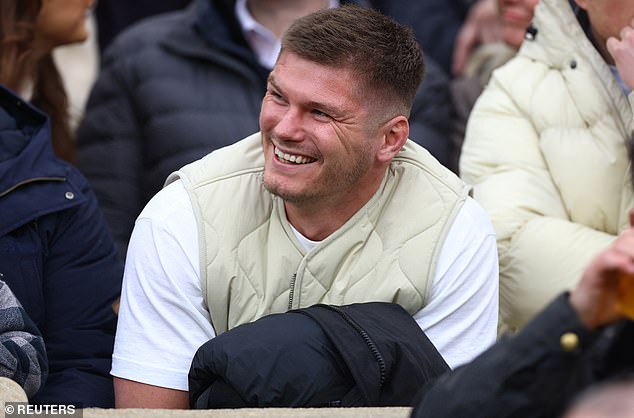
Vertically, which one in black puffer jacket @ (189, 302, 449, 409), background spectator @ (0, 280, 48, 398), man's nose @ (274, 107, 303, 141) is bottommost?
background spectator @ (0, 280, 48, 398)

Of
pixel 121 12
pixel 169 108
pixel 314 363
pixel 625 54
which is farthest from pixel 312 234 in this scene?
pixel 121 12

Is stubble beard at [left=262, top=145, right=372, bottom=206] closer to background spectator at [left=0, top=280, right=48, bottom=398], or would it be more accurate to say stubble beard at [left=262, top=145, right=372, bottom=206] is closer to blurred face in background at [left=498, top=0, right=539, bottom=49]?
background spectator at [left=0, top=280, right=48, bottom=398]

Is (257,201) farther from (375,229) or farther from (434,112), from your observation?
(434,112)

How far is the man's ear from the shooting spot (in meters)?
3.03

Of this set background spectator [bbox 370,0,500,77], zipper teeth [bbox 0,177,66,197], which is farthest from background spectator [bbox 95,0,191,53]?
zipper teeth [bbox 0,177,66,197]

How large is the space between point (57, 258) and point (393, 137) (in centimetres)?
97

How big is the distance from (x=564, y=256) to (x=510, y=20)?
1398 mm

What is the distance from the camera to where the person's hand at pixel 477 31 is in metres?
5.35

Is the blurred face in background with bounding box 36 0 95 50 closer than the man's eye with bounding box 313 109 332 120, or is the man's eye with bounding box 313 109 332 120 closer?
the man's eye with bounding box 313 109 332 120

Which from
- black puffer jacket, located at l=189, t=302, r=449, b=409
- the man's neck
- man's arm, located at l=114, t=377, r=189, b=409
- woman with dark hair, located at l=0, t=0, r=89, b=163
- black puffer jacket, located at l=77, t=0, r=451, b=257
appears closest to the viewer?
black puffer jacket, located at l=189, t=302, r=449, b=409

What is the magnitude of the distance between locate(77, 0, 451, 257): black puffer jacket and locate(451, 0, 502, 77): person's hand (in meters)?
1.00

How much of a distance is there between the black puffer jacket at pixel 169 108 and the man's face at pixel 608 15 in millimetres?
980

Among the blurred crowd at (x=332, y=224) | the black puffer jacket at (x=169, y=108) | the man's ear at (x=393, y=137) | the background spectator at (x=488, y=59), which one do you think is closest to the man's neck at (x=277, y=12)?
the black puffer jacket at (x=169, y=108)

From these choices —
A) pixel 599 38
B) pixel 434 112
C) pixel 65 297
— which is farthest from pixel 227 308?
pixel 434 112
